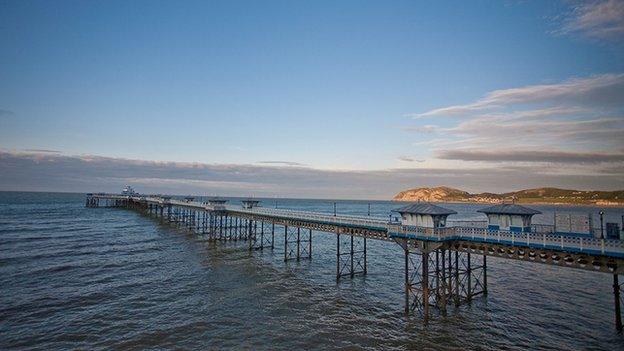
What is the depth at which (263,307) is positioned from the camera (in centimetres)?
2848

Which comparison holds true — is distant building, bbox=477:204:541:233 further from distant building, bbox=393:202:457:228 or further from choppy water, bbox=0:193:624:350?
choppy water, bbox=0:193:624:350

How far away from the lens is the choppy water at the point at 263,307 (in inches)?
890

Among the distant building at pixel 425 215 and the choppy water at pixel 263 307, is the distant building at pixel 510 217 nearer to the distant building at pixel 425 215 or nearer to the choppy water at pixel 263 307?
the distant building at pixel 425 215

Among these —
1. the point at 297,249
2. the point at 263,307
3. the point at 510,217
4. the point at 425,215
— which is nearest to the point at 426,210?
the point at 425,215

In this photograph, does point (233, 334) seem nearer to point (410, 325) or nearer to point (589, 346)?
A: point (410, 325)

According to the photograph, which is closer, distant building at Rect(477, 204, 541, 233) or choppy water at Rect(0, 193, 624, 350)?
choppy water at Rect(0, 193, 624, 350)

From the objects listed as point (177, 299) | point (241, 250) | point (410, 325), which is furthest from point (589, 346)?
point (241, 250)

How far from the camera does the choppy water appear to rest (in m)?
22.6

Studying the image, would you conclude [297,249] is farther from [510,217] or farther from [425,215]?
[510,217]

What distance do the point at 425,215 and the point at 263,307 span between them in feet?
51.0

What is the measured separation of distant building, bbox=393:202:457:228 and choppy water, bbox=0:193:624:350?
7.32 metres

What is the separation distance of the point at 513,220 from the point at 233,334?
22547mm

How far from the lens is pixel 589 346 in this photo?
72.5ft

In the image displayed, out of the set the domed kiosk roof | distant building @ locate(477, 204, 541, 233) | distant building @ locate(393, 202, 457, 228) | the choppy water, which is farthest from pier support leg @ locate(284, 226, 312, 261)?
distant building @ locate(477, 204, 541, 233)
